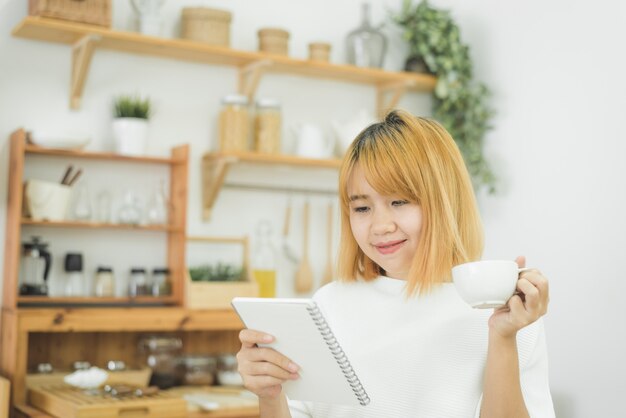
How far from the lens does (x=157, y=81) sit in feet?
11.1

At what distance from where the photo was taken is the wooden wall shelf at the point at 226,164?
10.8 ft

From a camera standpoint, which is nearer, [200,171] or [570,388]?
[570,388]

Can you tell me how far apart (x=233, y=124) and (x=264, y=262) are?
559 millimetres

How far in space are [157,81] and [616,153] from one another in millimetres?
1701

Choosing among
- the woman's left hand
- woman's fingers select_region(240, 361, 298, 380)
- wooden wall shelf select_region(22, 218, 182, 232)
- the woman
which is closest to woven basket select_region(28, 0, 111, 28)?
wooden wall shelf select_region(22, 218, 182, 232)

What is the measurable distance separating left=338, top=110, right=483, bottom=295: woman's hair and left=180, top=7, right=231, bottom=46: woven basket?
1.81 meters

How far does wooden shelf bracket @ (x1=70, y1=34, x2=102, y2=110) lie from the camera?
305 cm

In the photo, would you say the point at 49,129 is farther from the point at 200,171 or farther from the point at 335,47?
the point at 335,47

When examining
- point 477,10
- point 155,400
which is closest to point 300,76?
point 477,10

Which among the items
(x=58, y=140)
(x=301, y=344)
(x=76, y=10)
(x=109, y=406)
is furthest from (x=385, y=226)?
(x=76, y=10)

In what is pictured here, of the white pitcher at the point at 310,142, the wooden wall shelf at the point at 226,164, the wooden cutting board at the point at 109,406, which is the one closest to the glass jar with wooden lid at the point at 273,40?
the white pitcher at the point at 310,142

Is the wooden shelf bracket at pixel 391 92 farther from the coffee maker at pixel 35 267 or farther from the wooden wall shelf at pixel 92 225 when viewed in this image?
the coffee maker at pixel 35 267

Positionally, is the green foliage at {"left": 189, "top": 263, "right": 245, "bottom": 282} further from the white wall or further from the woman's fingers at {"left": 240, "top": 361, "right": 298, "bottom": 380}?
the woman's fingers at {"left": 240, "top": 361, "right": 298, "bottom": 380}

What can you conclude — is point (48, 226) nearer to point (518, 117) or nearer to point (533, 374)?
point (518, 117)
